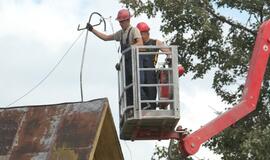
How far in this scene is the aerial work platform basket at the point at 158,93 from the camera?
9281 millimetres

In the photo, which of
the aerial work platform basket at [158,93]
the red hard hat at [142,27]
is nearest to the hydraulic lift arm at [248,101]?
the aerial work platform basket at [158,93]

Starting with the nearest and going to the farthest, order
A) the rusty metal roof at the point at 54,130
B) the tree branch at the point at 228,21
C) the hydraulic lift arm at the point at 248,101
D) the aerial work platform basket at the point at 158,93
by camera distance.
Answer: the aerial work platform basket at the point at 158,93, the hydraulic lift arm at the point at 248,101, the rusty metal roof at the point at 54,130, the tree branch at the point at 228,21

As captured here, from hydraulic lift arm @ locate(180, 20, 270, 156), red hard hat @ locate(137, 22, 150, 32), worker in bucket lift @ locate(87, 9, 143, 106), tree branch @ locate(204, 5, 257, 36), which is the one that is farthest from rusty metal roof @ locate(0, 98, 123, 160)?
tree branch @ locate(204, 5, 257, 36)

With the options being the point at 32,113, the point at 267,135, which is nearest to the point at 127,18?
the point at 32,113

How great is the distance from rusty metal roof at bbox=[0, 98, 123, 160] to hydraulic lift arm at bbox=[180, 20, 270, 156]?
7.15 feet

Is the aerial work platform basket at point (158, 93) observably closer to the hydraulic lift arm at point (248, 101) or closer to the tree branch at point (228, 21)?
the hydraulic lift arm at point (248, 101)

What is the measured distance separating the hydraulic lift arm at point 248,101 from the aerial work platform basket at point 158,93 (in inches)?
22.7

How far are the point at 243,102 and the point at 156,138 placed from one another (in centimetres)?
131

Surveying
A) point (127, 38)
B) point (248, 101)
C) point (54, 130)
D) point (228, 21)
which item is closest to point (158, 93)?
point (127, 38)

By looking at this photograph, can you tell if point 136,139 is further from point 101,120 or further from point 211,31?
point 211,31

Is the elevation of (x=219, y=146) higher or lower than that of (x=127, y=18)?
lower

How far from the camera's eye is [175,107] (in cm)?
933

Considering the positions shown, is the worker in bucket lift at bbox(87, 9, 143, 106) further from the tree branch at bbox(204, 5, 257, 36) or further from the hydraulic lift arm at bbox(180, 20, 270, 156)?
the tree branch at bbox(204, 5, 257, 36)

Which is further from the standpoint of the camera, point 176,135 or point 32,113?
point 32,113
